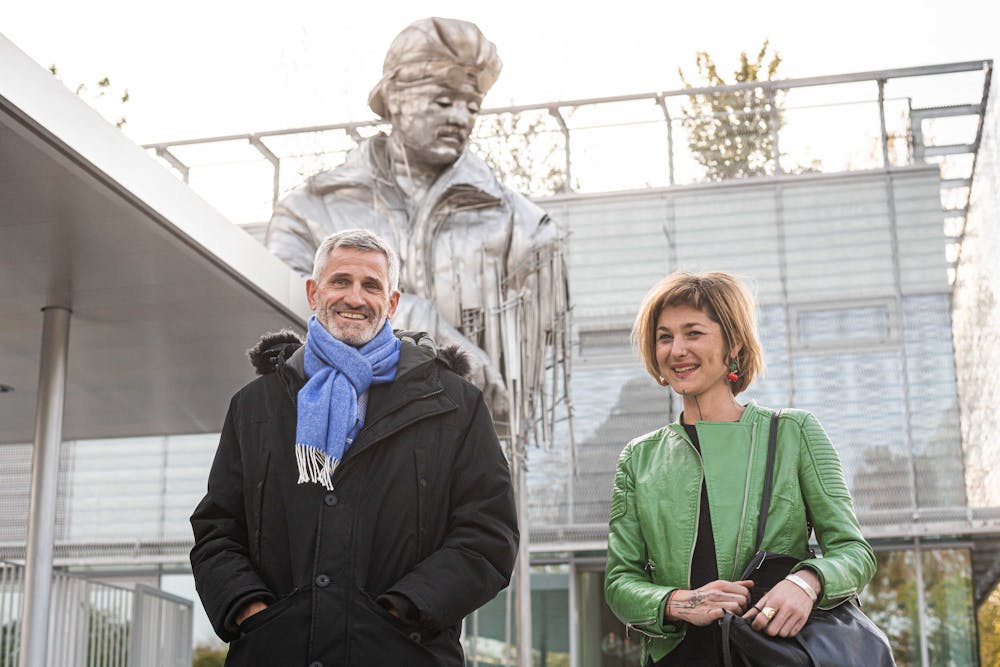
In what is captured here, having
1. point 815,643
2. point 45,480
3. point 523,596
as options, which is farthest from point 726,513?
point 45,480

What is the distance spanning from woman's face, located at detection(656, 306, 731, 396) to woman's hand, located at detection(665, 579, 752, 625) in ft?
1.98

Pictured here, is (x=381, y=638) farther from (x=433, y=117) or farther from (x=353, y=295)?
(x=433, y=117)

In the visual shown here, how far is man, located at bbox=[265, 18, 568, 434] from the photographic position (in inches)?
268

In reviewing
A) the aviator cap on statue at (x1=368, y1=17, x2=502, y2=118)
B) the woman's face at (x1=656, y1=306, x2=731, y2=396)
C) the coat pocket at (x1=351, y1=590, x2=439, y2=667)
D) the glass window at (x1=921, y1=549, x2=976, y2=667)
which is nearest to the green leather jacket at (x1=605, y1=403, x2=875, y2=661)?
the woman's face at (x1=656, y1=306, x2=731, y2=396)

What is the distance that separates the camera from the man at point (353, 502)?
11.3 feet

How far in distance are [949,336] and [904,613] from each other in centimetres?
344

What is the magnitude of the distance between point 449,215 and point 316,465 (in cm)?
358

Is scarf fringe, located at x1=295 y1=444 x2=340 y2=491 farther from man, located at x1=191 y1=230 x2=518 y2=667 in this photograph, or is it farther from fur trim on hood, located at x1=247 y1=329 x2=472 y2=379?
fur trim on hood, located at x1=247 y1=329 x2=472 y2=379

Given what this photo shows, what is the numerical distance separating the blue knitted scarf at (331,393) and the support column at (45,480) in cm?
496

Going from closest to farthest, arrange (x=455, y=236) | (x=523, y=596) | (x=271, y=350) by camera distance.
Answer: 1. (x=271, y=350)
2. (x=455, y=236)
3. (x=523, y=596)

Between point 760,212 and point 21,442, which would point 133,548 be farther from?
point 760,212

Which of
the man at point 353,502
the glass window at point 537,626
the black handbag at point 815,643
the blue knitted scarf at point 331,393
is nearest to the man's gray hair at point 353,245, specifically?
the man at point 353,502

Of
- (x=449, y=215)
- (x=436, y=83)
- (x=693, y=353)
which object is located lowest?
(x=693, y=353)

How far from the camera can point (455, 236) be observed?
6.99 metres
